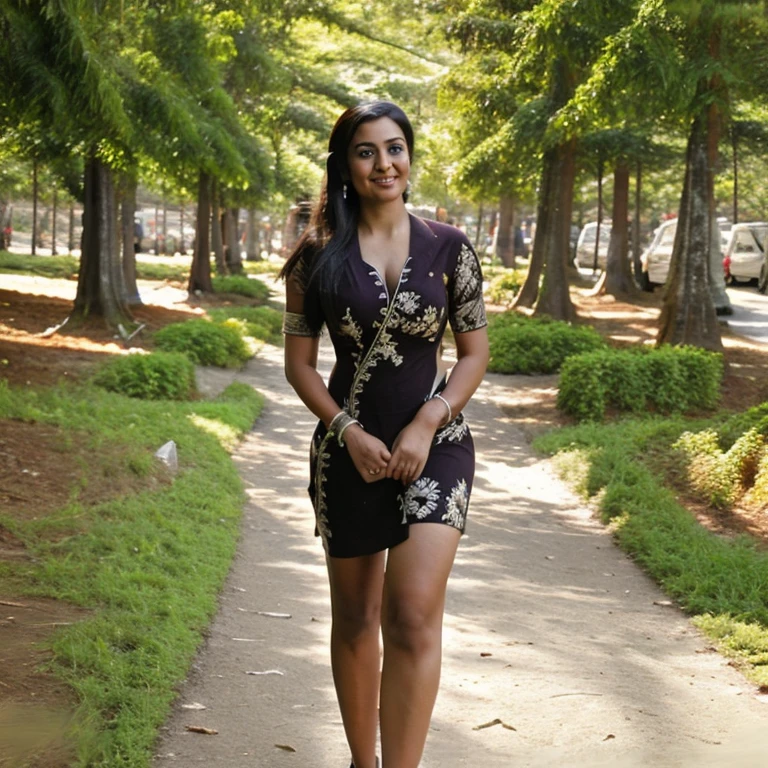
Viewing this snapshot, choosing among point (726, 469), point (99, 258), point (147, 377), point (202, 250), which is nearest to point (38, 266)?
point (202, 250)

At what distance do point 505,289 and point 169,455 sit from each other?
22481 mm

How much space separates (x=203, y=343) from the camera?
1700cm

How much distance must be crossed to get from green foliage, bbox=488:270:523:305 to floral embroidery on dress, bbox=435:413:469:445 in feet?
85.0

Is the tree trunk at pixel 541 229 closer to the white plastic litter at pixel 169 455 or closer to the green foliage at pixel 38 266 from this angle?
the green foliage at pixel 38 266

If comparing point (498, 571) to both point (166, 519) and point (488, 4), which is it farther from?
point (488, 4)

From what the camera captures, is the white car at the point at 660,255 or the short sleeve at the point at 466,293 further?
the white car at the point at 660,255

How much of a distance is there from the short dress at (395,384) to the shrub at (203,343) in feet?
42.4

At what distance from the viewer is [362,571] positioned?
3.83m

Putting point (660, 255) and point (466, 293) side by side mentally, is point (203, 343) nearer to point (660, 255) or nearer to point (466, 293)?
point (466, 293)

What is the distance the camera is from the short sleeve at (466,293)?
384cm

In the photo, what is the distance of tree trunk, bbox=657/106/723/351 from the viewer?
17.2 metres

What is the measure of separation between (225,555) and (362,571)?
12.0ft

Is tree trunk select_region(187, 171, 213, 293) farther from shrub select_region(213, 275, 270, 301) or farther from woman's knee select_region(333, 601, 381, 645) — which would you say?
woman's knee select_region(333, 601, 381, 645)

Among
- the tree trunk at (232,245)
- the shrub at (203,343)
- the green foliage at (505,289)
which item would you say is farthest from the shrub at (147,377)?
the tree trunk at (232,245)
